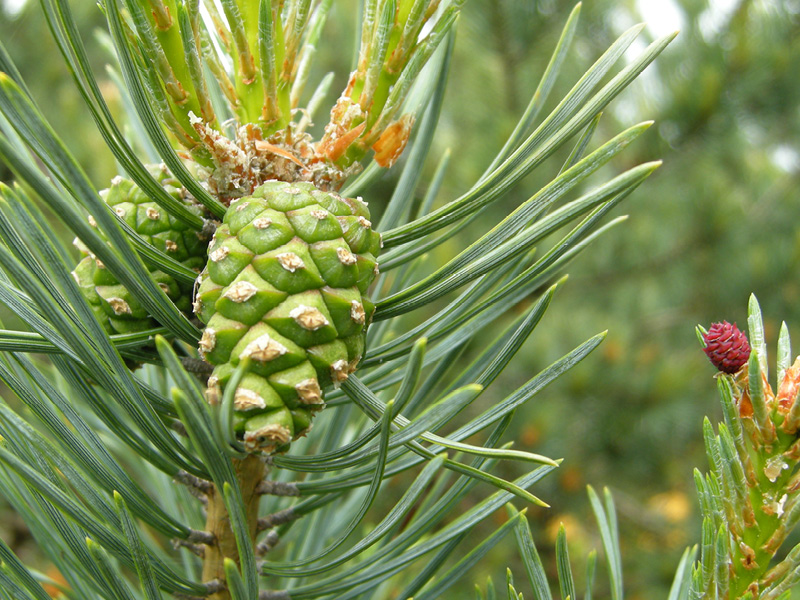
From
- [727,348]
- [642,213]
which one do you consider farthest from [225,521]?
[642,213]

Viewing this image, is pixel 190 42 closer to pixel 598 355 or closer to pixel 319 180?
pixel 319 180

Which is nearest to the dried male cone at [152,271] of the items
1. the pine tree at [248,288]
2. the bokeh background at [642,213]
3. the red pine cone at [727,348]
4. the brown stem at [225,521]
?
the pine tree at [248,288]

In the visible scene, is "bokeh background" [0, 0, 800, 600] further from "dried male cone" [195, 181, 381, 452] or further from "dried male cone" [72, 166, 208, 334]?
"dried male cone" [195, 181, 381, 452]

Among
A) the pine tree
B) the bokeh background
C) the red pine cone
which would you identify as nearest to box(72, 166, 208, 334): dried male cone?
the pine tree

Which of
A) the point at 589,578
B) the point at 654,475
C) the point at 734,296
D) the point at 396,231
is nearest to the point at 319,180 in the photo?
the point at 396,231

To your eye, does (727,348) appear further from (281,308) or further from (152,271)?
(152,271)

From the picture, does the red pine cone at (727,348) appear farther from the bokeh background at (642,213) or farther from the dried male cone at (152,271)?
the bokeh background at (642,213)

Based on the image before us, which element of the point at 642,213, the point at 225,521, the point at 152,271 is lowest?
the point at 225,521
